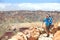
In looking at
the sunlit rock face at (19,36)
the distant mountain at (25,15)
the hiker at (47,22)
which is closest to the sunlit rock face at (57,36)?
the hiker at (47,22)

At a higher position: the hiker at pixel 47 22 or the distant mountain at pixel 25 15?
the distant mountain at pixel 25 15

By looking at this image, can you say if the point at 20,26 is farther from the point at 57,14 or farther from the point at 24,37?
the point at 57,14

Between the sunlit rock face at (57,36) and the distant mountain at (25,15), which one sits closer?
the sunlit rock face at (57,36)

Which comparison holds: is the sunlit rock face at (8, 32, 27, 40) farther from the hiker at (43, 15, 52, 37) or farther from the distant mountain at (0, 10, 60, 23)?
the hiker at (43, 15, 52, 37)

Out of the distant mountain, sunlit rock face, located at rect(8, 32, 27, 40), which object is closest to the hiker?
the distant mountain

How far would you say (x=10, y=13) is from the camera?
3148mm

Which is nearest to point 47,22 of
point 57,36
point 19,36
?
point 57,36

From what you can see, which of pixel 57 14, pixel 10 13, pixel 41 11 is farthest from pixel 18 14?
pixel 57 14

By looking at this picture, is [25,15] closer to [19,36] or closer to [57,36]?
[19,36]

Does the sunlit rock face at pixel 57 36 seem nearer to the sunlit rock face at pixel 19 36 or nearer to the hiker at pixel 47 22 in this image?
the hiker at pixel 47 22

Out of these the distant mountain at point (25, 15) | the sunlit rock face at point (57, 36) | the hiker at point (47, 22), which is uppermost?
the distant mountain at point (25, 15)

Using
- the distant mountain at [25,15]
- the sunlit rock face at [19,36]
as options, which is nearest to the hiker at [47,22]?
the distant mountain at [25,15]

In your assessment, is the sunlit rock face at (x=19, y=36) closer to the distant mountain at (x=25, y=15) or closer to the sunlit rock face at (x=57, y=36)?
the distant mountain at (x=25, y=15)

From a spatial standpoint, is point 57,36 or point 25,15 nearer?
point 57,36
